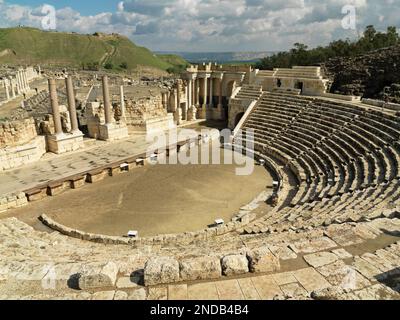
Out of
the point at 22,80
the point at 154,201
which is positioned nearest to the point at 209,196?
the point at 154,201

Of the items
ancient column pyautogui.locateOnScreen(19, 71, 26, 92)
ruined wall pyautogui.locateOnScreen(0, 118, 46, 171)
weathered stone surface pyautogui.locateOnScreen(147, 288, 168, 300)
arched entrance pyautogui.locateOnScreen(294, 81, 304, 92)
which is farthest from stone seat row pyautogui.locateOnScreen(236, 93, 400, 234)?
ancient column pyautogui.locateOnScreen(19, 71, 26, 92)

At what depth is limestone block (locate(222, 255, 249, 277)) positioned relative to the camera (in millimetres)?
5355

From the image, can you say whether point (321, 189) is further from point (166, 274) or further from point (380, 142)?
point (166, 274)

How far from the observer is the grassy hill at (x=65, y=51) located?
4321 inches

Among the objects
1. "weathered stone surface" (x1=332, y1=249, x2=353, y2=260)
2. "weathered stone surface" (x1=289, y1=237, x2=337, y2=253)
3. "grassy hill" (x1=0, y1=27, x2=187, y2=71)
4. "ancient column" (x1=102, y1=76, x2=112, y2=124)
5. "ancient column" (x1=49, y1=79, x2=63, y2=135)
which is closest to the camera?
"weathered stone surface" (x1=332, y1=249, x2=353, y2=260)

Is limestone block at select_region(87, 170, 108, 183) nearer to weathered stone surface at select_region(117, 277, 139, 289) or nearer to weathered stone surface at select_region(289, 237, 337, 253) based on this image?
weathered stone surface at select_region(117, 277, 139, 289)

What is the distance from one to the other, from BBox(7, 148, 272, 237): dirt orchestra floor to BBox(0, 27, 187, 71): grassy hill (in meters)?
98.3

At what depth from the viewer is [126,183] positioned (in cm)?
1633

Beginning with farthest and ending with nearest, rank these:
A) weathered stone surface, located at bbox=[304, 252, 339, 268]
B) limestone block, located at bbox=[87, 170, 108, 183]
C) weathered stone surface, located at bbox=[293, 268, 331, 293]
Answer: limestone block, located at bbox=[87, 170, 108, 183] < weathered stone surface, located at bbox=[304, 252, 339, 268] < weathered stone surface, located at bbox=[293, 268, 331, 293]

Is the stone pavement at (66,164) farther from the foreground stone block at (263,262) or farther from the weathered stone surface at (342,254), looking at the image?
the weathered stone surface at (342,254)

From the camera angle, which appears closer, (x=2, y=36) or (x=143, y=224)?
(x=143, y=224)

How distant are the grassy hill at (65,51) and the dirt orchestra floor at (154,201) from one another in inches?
3871

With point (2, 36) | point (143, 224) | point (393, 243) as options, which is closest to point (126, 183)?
point (143, 224)
